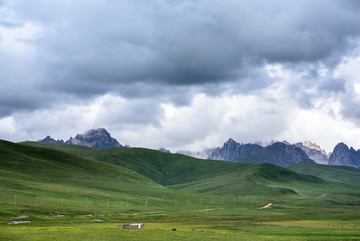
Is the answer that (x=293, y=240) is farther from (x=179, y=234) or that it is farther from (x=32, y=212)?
(x=32, y=212)

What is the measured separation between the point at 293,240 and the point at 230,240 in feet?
44.1

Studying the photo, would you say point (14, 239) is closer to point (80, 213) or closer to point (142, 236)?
point (142, 236)

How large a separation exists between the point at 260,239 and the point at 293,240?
6.66 meters

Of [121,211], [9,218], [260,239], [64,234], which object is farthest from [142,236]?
[121,211]

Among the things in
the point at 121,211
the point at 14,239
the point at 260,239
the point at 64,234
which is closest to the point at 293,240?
the point at 260,239

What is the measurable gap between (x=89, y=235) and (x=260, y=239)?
118 ft

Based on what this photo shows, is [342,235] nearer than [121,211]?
Yes

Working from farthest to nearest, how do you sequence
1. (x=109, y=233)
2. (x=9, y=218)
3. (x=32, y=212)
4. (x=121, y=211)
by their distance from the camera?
(x=121, y=211)
(x=32, y=212)
(x=9, y=218)
(x=109, y=233)

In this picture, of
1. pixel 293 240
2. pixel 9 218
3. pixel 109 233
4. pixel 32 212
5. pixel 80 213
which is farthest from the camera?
pixel 80 213

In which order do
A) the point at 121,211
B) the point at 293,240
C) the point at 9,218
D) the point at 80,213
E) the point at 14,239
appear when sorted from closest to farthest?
1. the point at 14,239
2. the point at 293,240
3. the point at 9,218
4. the point at 80,213
5. the point at 121,211

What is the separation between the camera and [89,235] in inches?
3600

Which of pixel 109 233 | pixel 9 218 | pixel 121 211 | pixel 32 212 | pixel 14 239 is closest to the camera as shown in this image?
pixel 14 239

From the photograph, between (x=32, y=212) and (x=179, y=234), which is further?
(x=32, y=212)

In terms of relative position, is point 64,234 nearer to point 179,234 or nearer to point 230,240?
point 179,234
